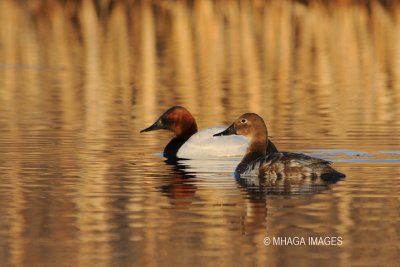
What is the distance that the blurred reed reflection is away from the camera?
8961 millimetres

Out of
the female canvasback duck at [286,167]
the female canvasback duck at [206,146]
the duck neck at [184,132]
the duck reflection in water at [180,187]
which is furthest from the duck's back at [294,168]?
the duck neck at [184,132]

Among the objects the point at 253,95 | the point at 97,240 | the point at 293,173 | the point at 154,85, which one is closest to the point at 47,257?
the point at 97,240

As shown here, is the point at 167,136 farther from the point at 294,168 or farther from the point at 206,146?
the point at 294,168

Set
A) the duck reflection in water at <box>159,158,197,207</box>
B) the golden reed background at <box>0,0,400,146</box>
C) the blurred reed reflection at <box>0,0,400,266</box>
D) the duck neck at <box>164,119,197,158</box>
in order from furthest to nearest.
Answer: the golden reed background at <box>0,0,400,146</box> → the duck neck at <box>164,119,197,158</box> → the duck reflection in water at <box>159,158,197,207</box> → the blurred reed reflection at <box>0,0,400,266</box>

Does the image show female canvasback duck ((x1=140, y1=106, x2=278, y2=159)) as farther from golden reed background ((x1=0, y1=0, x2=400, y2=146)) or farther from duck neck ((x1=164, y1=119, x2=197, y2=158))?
golden reed background ((x1=0, y1=0, x2=400, y2=146))

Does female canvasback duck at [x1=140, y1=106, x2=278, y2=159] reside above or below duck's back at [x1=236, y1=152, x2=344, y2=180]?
below

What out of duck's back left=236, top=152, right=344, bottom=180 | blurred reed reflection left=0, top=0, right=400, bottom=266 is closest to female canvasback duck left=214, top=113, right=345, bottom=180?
duck's back left=236, top=152, right=344, bottom=180

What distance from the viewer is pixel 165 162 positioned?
13.9m

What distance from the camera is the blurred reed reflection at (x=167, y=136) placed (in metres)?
8.96

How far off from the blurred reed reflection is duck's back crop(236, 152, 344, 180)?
254mm

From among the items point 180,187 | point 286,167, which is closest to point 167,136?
point 286,167

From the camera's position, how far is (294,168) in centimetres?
1193

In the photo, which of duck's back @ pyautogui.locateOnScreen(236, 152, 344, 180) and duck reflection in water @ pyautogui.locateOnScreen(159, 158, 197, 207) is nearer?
duck reflection in water @ pyautogui.locateOnScreen(159, 158, 197, 207)

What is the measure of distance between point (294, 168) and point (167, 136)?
5.20 meters
